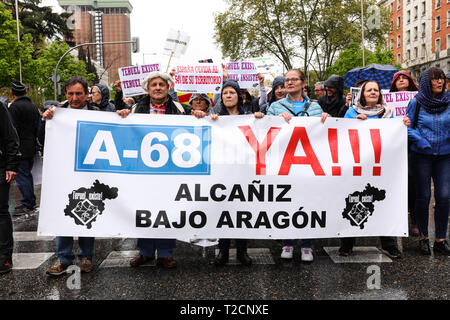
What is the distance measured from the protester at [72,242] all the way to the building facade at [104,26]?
114m

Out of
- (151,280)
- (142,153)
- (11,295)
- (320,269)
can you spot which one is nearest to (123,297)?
(151,280)

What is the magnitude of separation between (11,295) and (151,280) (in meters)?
1.16

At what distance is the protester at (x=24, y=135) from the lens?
701 cm

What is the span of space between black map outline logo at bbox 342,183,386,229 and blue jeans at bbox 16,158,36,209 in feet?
17.8

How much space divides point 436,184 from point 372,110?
109 cm

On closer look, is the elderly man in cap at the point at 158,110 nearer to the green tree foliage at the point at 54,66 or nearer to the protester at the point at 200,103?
the protester at the point at 200,103

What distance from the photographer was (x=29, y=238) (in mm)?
5469

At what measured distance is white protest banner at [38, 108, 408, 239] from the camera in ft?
12.9

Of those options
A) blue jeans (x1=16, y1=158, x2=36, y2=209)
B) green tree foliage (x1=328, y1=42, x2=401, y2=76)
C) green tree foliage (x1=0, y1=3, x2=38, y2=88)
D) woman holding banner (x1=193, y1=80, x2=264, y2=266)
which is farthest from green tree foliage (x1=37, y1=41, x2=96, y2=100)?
woman holding banner (x1=193, y1=80, x2=264, y2=266)

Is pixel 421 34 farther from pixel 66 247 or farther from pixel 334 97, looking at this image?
pixel 66 247

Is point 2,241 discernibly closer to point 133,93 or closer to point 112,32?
point 133,93

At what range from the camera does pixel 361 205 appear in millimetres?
4133

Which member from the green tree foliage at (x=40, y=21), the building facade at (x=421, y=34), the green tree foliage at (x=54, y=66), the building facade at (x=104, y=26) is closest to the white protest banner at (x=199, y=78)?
the green tree foliage at (x=54, y=66)

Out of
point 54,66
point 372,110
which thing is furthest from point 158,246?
point 54,66
